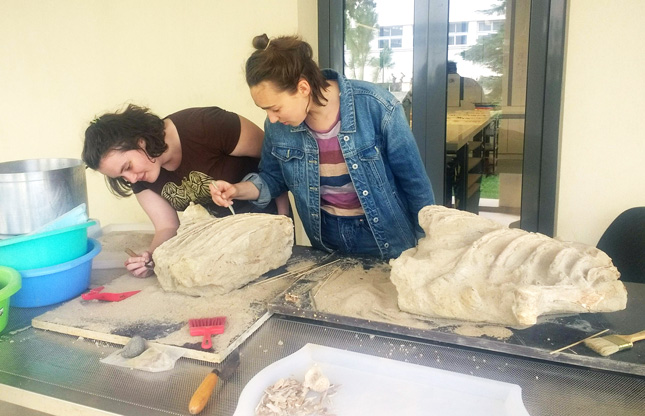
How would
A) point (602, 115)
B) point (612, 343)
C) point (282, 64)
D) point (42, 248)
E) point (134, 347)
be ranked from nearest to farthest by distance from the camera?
point (612, 343), point (134, 347), point (42, 248), point (282, 64), point (602, 115)

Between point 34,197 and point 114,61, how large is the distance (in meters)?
2.32

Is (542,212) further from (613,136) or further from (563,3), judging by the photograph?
(563,3)

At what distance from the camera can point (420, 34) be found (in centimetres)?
314

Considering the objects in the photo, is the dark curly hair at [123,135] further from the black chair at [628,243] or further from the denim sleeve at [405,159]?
the black chair at [628,243]

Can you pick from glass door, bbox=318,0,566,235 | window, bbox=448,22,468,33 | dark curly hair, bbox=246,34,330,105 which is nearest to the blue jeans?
dark curly hair, bbox=246,34,330,105

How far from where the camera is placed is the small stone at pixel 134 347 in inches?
55.7

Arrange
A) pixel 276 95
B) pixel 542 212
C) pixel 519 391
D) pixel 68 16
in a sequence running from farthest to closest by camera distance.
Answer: pixel 68 16, pixel 542 212, pixel 276 95, pixel 519 391

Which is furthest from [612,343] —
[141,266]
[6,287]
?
[6,287]

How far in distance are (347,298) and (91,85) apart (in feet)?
10.4

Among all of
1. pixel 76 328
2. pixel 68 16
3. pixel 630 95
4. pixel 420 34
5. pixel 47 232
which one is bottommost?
pixel 76 328

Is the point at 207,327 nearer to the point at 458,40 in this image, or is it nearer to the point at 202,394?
the point at 202,394

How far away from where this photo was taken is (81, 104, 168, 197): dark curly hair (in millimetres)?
2066

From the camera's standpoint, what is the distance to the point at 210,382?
125 cm

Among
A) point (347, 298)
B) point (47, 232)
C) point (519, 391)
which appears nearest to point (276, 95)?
point (347, 298)
